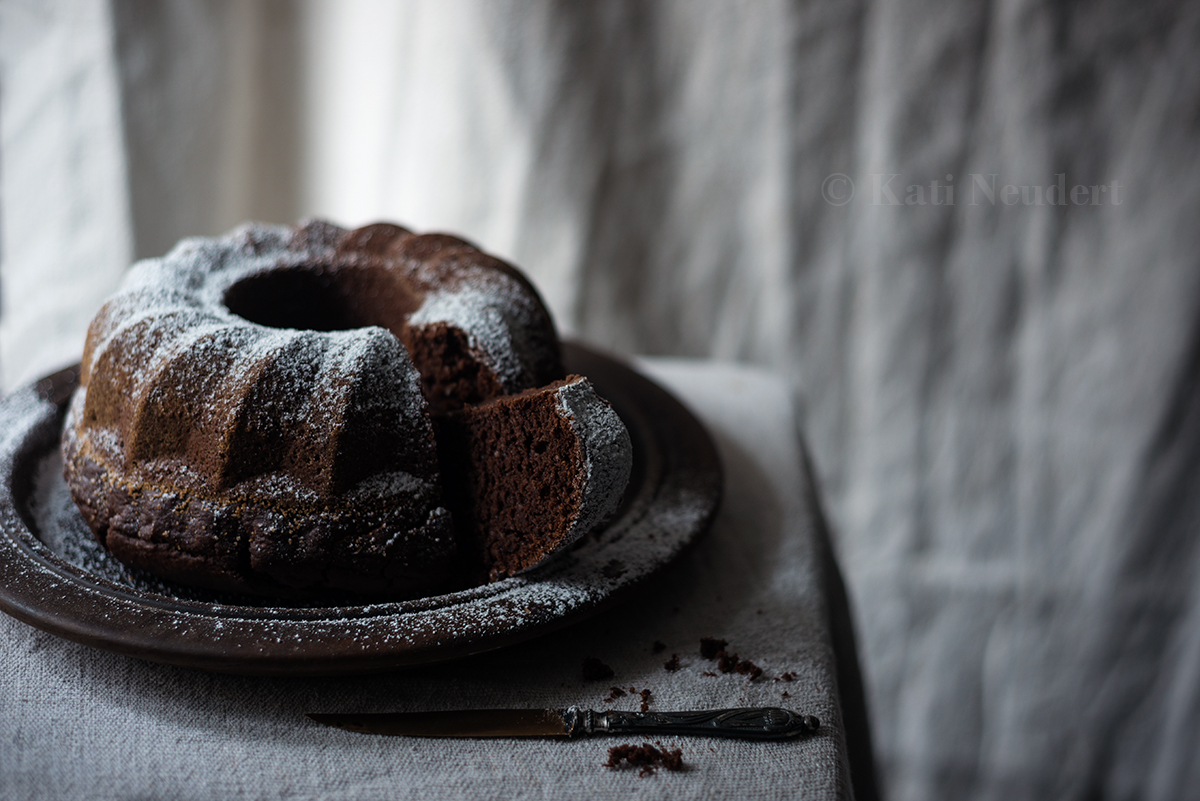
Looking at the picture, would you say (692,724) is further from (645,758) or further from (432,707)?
(432,707)

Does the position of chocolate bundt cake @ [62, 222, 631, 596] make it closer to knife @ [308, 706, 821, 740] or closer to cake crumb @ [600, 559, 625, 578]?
cake crumb @ [600, 559, 625, 578]

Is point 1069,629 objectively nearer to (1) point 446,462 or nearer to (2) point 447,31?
(1) point 446,462

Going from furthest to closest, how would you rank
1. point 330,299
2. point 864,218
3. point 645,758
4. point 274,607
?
1. point 864,218
2. point 330,299
3. point 274,607
4. point 645,758

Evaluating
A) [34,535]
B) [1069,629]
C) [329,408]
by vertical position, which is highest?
[329,408]

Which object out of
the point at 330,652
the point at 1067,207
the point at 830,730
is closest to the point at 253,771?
the point at 330,652

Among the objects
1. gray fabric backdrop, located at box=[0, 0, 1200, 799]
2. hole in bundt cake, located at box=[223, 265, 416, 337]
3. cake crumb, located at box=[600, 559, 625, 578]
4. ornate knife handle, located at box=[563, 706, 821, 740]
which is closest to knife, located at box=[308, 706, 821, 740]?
ornate knife handle, located at box=[563, 706, 821, 740]

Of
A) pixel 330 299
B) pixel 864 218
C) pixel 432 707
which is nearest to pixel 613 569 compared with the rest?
pixel 432 707
